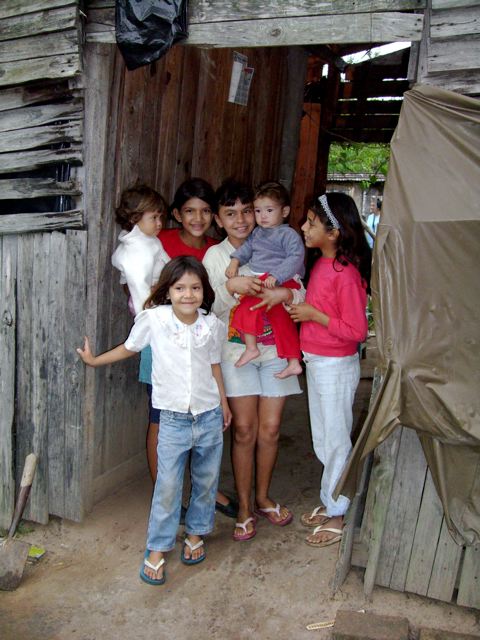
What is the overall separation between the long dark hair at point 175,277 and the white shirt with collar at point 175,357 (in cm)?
6

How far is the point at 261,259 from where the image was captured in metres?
3.43

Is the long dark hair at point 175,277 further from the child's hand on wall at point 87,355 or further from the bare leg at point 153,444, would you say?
the bare leg at point 153,444

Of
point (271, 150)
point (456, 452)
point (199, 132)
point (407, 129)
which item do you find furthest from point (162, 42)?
point (271, 150)

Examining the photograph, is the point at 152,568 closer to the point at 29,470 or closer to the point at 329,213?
the point at 29,470

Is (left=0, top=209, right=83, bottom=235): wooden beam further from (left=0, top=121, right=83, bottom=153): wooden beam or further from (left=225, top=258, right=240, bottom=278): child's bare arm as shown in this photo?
(left=225, top=258, right=240, bottom=278): child's bare arm

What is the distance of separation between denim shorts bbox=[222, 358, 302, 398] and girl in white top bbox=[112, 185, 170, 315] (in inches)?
25.6

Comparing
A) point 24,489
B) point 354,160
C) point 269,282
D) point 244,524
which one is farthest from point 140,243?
point 354,160

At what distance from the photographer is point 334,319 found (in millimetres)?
3172

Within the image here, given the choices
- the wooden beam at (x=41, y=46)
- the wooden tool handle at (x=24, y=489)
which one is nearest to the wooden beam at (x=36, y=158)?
the wooden beam at (x=41, y=46)

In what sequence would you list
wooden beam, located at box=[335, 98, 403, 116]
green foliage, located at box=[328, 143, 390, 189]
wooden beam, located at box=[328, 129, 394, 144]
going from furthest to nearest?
1. green foliage, located at box=[328, 143, 390, 189]
2. wooden beam, located at box=[328, 129, 394, 144]
3. wooden beam, located at box=[335, 98, 403, 116]

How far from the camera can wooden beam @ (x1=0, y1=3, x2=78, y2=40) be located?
3.21 m

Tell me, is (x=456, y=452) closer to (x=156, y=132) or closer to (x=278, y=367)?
(x=278, y=367)

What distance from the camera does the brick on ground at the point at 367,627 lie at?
110 inches

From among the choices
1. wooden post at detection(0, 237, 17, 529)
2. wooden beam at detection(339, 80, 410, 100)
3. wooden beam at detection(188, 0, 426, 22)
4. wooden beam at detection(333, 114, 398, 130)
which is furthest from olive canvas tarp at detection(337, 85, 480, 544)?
wooden beam at detection(333, 114, 398, 130)
